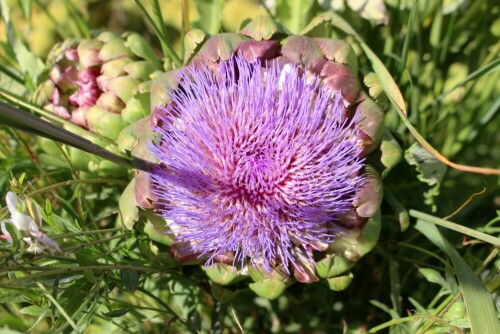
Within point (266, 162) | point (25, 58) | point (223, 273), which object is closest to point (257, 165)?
point (266, 162)

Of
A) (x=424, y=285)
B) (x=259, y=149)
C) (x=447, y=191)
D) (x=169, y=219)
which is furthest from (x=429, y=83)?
(x=169, y=219)

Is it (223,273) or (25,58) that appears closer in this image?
(223,273)

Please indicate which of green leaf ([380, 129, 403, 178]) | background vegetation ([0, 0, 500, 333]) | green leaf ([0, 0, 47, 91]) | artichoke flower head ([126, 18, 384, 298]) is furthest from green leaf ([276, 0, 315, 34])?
green leaf ([0, 0, 47, 91])

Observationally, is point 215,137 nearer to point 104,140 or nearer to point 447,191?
point 104,140

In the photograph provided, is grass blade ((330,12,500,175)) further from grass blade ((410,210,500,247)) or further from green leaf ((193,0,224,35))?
green leaf ((193,0,224,35))

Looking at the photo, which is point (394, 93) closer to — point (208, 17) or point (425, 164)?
point (425, 164)

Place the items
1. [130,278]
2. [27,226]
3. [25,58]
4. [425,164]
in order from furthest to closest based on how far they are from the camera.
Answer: [25,58] < [425,164] < [130,278] < [27,226]
